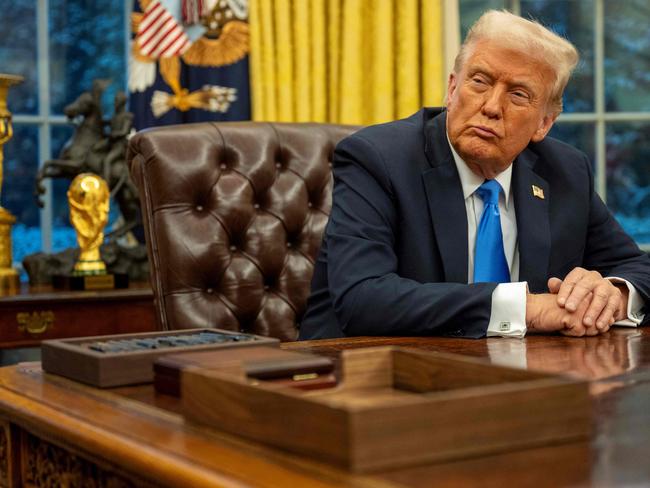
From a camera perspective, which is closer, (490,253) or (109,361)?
(109,361)

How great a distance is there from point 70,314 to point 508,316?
1856 mm

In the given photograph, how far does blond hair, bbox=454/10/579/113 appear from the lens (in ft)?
8.20

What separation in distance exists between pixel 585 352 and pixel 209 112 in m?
2.63

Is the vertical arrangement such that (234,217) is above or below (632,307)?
above

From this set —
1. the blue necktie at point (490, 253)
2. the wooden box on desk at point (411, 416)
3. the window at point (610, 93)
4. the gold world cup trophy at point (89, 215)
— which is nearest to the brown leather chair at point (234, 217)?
the blue necktie at point (490, 253)

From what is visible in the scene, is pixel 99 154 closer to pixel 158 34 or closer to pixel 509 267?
pixel 158 34

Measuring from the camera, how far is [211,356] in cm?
130

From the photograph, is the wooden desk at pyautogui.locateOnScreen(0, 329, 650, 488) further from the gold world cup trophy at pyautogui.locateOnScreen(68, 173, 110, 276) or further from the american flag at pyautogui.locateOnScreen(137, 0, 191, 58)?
the american flag at pyautogui.locateOnScreen(137, 0, 191, 58)

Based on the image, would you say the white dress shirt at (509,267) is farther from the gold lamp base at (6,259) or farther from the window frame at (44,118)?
the window frame at (44,118)

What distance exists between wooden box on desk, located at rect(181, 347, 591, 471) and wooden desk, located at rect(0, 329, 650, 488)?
1cm

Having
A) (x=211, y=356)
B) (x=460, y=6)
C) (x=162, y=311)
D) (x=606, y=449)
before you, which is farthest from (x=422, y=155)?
(x=460, y=6)

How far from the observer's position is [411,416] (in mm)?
907

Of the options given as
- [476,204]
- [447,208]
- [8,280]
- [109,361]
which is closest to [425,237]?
[447,208]

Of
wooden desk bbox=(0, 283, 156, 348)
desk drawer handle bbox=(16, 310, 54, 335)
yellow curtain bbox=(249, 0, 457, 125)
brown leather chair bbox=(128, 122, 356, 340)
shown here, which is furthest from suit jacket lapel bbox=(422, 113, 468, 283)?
yellow curtain bbox=(249, 0, 457, 125)
